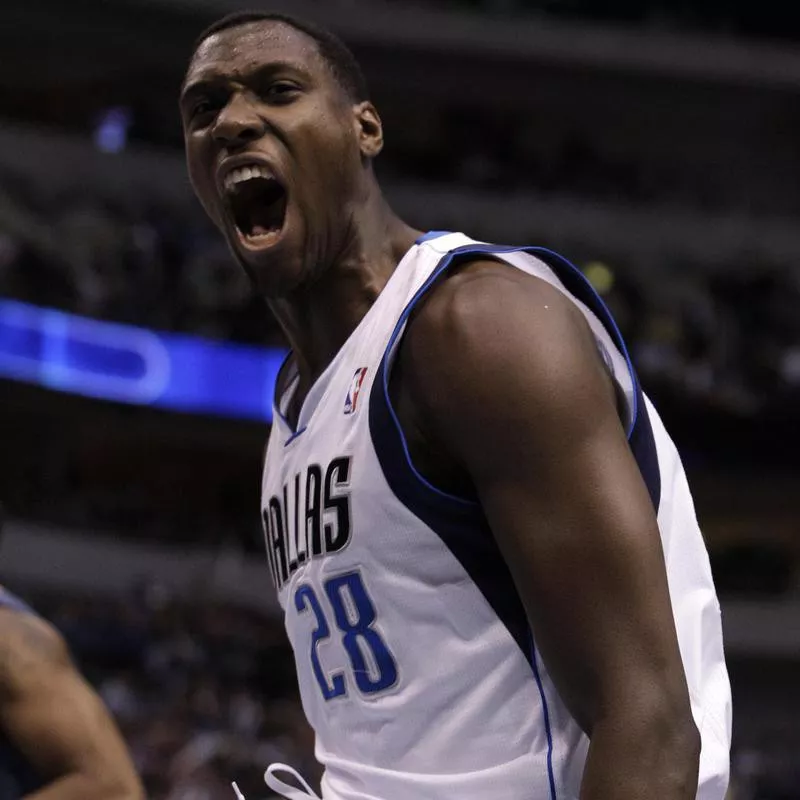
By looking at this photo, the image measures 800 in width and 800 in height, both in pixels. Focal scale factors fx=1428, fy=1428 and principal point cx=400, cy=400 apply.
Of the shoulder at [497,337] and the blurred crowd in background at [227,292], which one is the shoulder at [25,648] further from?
the blurred crowd in background at [227,292]

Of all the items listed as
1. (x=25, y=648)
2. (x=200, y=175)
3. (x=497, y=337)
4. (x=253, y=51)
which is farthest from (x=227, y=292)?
(x=497, y=337)

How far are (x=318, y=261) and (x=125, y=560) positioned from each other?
11.9 metres

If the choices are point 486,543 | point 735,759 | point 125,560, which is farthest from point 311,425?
point 125,560

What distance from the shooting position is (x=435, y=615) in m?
1.82

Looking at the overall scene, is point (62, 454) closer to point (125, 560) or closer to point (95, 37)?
point (125, 560)

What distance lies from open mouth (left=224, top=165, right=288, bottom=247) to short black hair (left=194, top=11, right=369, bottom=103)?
20cm

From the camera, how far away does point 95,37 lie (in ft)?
51.6

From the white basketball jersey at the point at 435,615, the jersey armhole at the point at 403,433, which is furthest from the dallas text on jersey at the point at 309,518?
the jersey armhole at the point at 403,433

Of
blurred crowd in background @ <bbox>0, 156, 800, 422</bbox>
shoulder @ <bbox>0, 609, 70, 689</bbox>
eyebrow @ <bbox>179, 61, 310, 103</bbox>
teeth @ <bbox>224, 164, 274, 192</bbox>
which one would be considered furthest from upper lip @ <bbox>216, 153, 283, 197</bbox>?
blurred crowd in background @ <bbox>0, 156, 800, 422</bbox>

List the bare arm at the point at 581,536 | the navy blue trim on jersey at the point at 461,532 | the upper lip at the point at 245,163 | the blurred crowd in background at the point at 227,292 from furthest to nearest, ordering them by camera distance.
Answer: the blurred crowd in background at the point at 227,292 < the upper lip at the point at 245,163 < the navy blue trim on jersey at the point at 461,532 < the bare arm at the point at 581,536

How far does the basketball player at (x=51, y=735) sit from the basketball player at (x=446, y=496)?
1259 mm

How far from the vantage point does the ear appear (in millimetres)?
2234

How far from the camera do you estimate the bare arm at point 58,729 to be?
3.27 m

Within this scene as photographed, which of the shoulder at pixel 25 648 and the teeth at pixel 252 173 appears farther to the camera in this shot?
the shoulder at pixel 25 648
